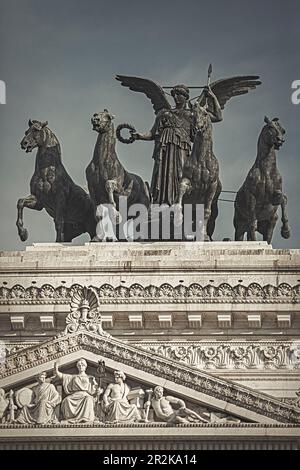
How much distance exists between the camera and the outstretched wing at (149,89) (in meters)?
56.2

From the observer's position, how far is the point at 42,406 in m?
48.7

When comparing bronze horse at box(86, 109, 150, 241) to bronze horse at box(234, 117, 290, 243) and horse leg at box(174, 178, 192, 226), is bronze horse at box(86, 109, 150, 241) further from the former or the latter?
bronze horse at box(234, 117, 290, 243)

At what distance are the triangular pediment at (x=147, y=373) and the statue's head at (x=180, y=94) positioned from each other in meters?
8.32

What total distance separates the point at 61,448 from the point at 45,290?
4161 mm

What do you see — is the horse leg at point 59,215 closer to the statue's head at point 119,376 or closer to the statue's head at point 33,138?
the statue's head at point 33,138

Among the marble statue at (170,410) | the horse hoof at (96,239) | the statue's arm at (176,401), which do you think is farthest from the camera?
the horse hoof at (96,239)

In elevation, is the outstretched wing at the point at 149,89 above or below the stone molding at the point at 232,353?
above

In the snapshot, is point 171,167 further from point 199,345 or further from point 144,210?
point 199,345

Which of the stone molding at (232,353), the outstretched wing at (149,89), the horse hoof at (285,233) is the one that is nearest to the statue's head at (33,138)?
the outstretched wing at (149,89)

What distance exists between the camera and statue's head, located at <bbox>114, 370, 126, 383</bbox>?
48.8m

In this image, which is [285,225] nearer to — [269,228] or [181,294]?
[269,228]

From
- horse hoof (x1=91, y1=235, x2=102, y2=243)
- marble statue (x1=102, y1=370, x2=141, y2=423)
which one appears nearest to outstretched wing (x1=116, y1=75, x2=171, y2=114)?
horse hoof (x1=91, y1=235, x2=102, y2=243)

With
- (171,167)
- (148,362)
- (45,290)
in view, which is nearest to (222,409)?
(148,362)

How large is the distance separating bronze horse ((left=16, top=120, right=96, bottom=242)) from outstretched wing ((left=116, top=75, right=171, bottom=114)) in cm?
270
